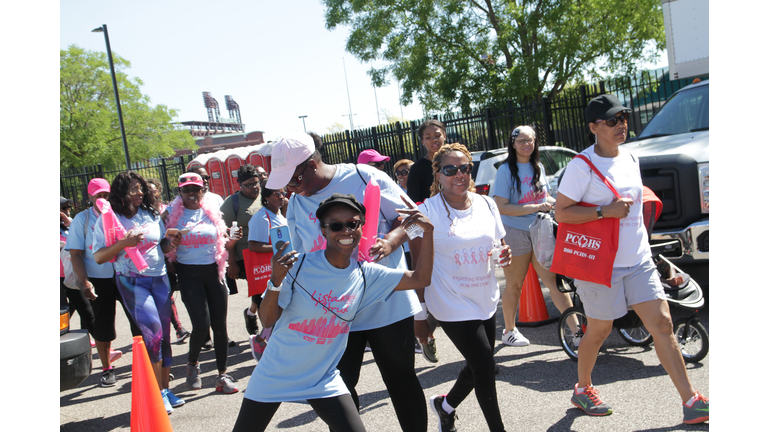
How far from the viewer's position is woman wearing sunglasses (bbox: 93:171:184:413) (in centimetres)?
466

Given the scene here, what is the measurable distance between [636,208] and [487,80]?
1624cm

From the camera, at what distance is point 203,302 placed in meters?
5.02

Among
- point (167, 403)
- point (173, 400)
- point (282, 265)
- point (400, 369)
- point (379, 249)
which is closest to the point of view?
point (282, 265)

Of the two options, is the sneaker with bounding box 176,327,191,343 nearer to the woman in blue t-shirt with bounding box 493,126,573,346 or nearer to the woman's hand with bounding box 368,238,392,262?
the woman in blue t-shirt with bounding box 493,126,573,346

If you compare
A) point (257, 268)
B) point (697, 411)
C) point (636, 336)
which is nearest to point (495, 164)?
point (636, 336)

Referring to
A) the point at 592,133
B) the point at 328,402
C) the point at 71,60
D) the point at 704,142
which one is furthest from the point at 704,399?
the point at 71,60

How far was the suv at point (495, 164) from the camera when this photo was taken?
319 inches

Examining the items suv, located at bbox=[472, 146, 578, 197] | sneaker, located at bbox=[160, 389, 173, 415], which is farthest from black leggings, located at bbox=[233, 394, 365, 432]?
suv, located at bbox=[472, 146, 578, 197]

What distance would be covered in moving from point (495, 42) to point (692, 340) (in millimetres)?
15917

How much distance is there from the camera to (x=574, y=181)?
11.9 feet

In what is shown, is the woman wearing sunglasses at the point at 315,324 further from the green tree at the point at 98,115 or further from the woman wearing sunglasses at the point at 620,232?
the green tree at the point at 98,115

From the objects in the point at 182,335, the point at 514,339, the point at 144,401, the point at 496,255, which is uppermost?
the point at 496,255

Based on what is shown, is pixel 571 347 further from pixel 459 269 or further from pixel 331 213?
pixel 331 213

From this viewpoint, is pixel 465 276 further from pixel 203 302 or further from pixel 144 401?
pixel 203 302
